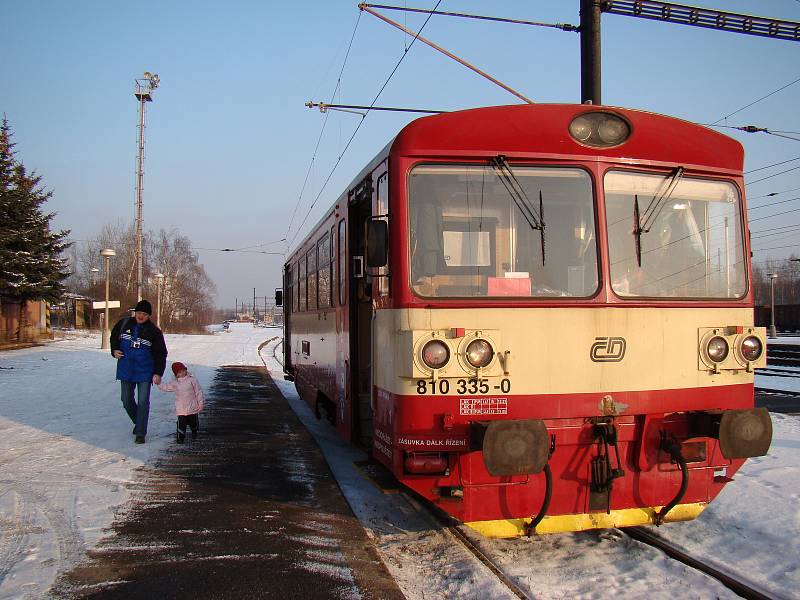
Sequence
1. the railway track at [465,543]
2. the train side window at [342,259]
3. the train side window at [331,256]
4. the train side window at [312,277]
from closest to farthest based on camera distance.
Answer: the railway track at [465,543] → the train side window at [342,259] → the train side window at [331,256] → the train side window at [312,277]

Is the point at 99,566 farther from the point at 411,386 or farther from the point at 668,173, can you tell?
the point at 668,173

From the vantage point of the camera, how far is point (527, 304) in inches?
179

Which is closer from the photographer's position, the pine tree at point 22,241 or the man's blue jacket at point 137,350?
the man's blue jacket at point 137,350

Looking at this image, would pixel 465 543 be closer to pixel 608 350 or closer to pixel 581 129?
pixel 608 350

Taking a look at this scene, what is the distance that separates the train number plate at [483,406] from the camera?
443cm

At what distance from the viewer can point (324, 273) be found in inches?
334

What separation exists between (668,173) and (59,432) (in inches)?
320

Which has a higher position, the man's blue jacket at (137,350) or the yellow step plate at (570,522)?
the man's blue jacket at (137,350)

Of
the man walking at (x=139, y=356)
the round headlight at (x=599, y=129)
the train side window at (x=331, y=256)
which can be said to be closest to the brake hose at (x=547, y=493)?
the round headlight at (x=599, y=129)

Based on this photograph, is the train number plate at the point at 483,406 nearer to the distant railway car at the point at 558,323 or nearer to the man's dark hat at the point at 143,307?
the distant railway car at the point at 558,323

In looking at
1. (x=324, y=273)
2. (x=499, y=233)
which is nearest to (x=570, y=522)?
(x=499, y=233)

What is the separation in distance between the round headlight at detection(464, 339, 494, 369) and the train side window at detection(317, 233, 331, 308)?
3.78 meters

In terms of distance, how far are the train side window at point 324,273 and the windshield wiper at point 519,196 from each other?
350 centimetres

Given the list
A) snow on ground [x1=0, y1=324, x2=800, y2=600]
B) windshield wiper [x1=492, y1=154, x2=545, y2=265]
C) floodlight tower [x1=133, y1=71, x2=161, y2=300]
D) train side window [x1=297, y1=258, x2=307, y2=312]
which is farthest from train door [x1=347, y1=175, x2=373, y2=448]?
floodlight tower [x1=133, y1=71, x2=161, y2=300]
